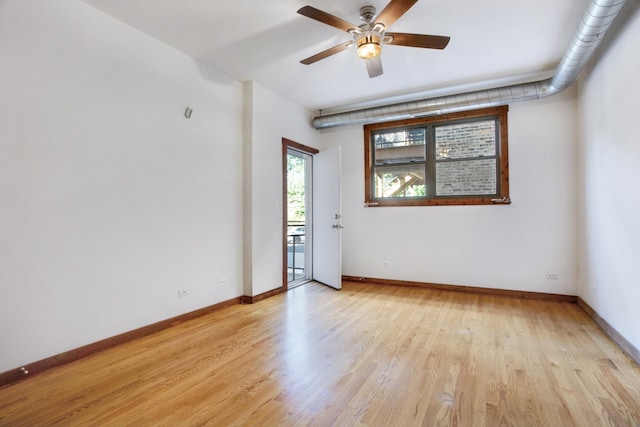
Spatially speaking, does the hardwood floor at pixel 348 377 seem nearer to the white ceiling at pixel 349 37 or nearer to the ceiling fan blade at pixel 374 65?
the ceiling fan blade at pixel 374 65

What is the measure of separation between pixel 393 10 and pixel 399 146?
116 inches

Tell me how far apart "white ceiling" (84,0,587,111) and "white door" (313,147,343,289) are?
114cm

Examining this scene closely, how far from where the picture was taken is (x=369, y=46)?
2617 millimetres

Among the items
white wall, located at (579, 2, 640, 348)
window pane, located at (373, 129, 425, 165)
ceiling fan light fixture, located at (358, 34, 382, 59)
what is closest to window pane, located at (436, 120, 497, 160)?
window pane, located at (373, 129, 425, 165)

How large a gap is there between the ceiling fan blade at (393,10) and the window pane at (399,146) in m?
2.67

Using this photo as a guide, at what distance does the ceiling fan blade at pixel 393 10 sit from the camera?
7.07 ft

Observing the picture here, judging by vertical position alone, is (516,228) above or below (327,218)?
below

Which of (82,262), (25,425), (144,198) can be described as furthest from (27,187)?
(25,425)

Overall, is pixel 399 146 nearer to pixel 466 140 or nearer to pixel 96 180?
pixel 466 140

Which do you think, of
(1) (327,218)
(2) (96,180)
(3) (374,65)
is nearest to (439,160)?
(1) (327,218)

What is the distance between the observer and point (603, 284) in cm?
308

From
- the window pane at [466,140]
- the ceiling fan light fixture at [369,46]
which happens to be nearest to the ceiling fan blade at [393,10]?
the ceiling fan light fixture at [369,46]

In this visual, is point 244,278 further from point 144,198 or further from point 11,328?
point 11,328

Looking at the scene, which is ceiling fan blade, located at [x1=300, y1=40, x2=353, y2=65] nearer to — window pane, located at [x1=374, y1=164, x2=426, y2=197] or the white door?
the white door
